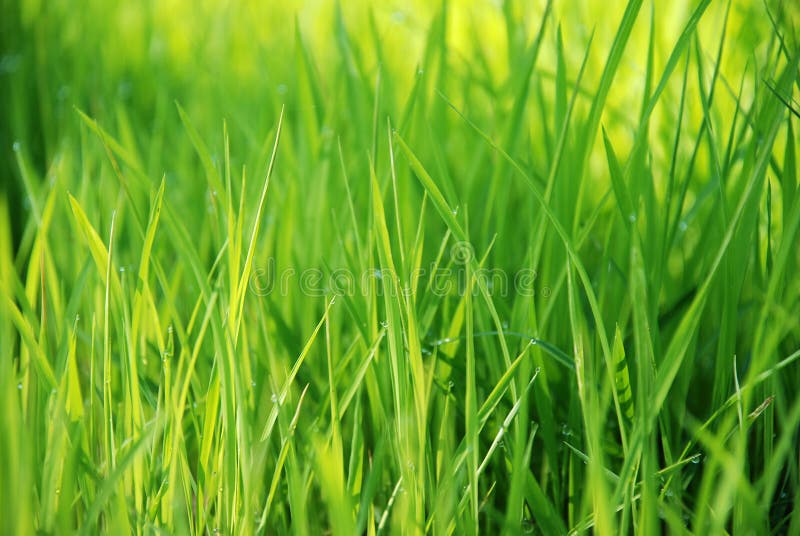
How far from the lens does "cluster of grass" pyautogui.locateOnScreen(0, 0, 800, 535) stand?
1.75 ft

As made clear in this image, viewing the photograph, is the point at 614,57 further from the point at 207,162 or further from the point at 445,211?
the point at 207,162

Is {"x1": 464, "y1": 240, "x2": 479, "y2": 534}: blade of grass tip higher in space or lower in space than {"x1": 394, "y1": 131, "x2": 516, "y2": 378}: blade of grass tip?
lower

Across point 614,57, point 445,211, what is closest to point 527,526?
point 445,211

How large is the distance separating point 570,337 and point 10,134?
3.82 ft

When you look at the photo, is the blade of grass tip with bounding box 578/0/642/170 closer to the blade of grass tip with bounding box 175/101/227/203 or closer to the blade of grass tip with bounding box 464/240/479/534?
the blade of grass tip with bounding box 464/240/479/534

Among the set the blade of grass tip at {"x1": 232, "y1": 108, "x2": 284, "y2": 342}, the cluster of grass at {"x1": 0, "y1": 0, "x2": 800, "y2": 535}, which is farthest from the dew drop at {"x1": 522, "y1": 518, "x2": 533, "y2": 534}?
the blade of grass tip at {"x1": 232, "y1": 108, "x2": 284, "y2": 342}

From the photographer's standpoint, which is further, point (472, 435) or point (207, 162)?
point (207, 162)

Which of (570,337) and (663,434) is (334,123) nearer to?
(570,337)

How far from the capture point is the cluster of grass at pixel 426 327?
1.75 ft

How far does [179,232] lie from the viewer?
0.66 m

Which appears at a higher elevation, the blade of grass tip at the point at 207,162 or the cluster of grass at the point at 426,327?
the blade of grass tip at the point at 207,162

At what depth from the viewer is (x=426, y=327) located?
688 mm

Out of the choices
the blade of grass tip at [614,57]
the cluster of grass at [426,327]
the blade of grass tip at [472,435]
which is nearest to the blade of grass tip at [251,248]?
the cluster of grass at [426,327]

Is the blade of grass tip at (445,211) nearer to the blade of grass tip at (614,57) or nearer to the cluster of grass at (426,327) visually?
the cluster of grass at (426,327)
